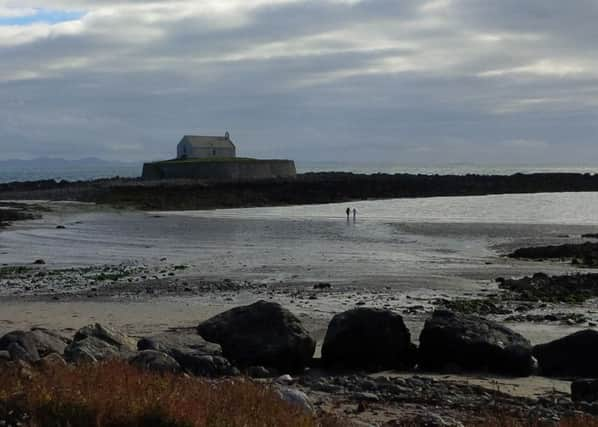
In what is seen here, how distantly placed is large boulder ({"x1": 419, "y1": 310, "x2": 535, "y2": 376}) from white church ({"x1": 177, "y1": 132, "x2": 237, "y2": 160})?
9369 centimetres

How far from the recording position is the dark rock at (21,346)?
9.82m

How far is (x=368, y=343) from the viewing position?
40.2 ft

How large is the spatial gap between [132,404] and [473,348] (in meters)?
6.49

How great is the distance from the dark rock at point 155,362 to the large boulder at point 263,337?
6.18 ft

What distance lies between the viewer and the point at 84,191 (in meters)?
70.9

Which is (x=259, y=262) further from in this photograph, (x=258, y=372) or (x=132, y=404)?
(x=132, y=404)

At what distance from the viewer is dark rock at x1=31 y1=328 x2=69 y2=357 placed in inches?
A: 434

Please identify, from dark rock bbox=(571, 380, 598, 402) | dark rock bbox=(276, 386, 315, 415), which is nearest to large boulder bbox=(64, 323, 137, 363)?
dark rock bbox=(276, 386, 315, 415)

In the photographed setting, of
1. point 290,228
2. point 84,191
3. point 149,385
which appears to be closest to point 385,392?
point 149,385

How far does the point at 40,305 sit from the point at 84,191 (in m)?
54.5

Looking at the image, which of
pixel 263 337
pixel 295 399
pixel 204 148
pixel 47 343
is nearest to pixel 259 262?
pixel 263 337

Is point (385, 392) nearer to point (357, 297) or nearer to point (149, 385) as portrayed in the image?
point (149, 385)

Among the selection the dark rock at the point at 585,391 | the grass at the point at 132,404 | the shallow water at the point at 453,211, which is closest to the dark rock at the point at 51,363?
the grass at the point at 132,404

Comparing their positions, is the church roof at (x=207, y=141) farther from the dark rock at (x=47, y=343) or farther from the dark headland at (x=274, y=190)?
the dark rock at (x=47, y=343)
